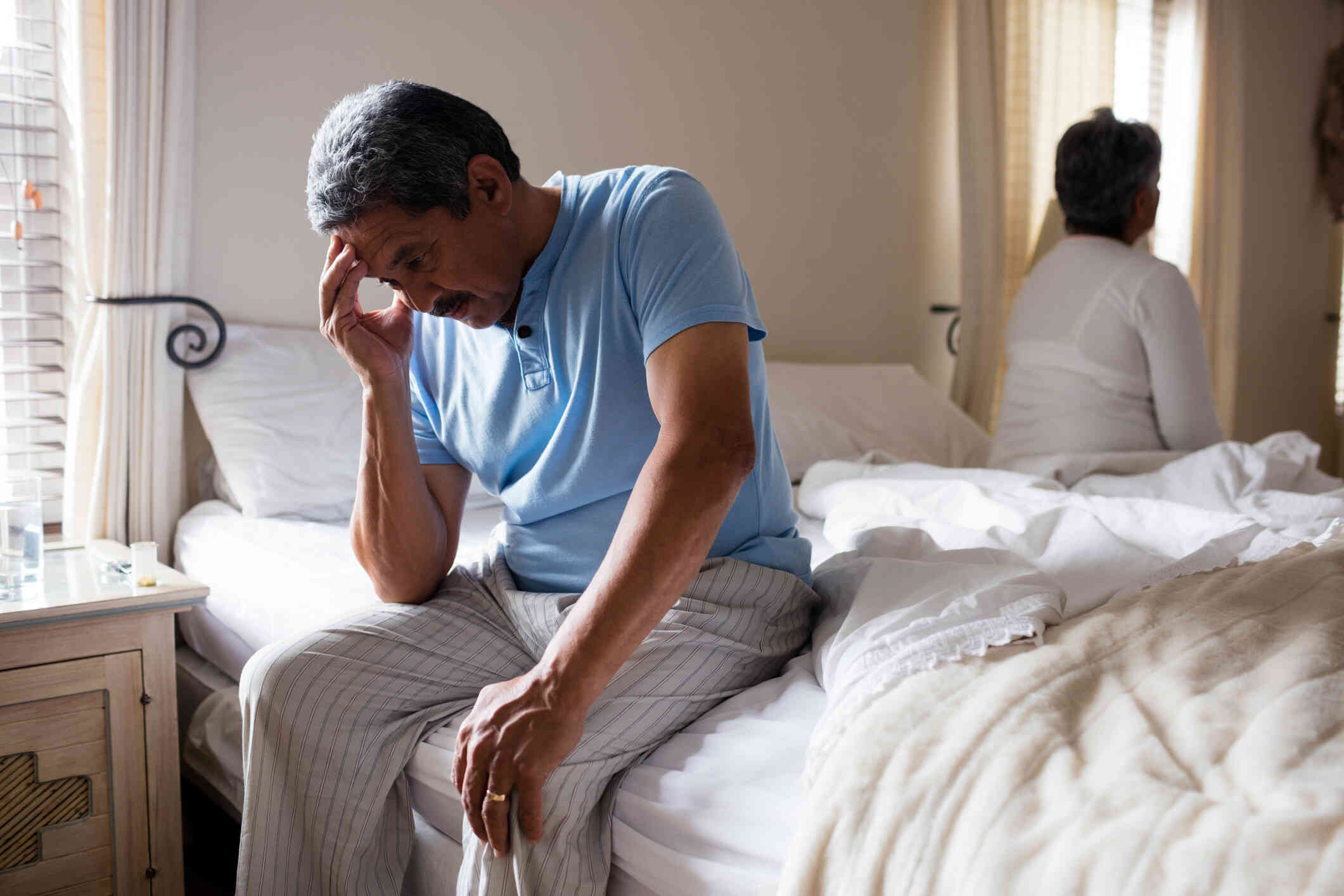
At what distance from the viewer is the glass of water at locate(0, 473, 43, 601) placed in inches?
55.5

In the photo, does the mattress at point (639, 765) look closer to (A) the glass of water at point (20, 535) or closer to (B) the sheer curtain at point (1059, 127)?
(A) the glass of water at point (20, 535)

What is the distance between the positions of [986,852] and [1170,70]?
4252 mm

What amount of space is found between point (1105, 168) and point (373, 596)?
182cm

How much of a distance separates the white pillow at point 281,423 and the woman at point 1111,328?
1.46m

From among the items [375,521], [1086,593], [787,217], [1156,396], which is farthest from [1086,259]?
[375,521]

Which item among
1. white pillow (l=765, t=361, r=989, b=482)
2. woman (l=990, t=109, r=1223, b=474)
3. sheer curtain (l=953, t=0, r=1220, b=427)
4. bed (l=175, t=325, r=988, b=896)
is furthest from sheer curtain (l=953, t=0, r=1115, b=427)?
woman (l=990, t=109, r=1223, b=474)

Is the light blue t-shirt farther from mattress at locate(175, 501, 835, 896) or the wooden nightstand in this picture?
the wooden nightstand

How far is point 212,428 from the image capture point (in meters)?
1.93

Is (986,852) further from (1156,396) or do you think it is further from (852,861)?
(1156,396)

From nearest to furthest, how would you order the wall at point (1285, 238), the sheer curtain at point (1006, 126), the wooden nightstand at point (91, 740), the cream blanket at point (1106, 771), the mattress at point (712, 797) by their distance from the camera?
the cream blanket at point (1106, 771), the mattress at point (712, 797), the wooden nightstand at point (91, 740), the sheer curtain at point (1006, 126), the wall at point (1285, 238)

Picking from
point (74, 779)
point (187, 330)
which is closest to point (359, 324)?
point (74, 779)

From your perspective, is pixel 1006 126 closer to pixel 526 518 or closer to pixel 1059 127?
pixel 1059 127

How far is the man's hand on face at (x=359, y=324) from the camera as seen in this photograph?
1151 mm

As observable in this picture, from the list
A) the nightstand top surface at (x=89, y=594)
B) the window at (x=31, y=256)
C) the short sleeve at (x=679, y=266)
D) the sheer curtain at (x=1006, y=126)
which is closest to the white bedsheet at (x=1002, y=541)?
the short sleeve at (x=679, y=266)
